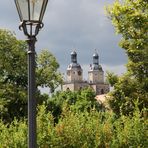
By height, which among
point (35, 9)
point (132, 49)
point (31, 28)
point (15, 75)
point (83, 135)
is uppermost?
point (15, 75)

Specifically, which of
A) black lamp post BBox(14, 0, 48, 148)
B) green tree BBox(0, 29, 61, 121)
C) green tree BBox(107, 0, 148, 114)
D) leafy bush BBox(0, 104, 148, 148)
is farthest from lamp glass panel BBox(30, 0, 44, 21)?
green tree BBox(0, 29, 61, 121)

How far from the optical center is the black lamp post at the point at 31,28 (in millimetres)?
8570

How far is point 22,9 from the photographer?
338 inches

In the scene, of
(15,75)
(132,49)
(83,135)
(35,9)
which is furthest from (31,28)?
(15,75)

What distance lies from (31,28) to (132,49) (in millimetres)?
25587

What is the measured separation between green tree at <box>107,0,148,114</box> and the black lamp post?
21007 mm

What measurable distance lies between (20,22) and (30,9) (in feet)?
0.88

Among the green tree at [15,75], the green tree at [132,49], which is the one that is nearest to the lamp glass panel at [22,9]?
the green tree at [132,49]

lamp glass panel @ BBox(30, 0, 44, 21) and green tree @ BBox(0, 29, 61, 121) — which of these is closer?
Result: lamp glass panel @ BBox(30, 0, 44, 21)

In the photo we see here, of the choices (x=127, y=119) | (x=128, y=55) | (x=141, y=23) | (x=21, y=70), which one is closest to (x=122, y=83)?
(x=128, y=55)

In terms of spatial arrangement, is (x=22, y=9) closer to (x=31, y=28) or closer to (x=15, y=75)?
(x=31, y=28)

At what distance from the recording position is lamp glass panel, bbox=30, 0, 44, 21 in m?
8.55

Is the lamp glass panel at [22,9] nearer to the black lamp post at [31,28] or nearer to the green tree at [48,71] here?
the black lamp post at [31,28]

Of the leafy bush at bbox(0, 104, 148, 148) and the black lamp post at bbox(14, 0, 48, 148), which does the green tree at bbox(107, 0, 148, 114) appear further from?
the black lamp post at bbox(14, 0, 48, 148)
